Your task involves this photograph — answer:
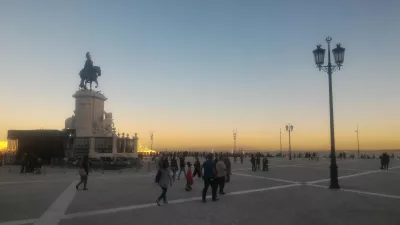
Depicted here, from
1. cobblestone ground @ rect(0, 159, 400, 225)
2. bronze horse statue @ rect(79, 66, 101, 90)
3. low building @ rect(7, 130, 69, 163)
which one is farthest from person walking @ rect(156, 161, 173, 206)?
bronze horse statue @ rect(79, 66, 101, 90)

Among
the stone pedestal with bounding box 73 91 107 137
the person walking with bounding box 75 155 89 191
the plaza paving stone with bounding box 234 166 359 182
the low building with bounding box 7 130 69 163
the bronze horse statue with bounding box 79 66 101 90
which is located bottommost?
the plaza paving stone with bounding box 234 166 359 182

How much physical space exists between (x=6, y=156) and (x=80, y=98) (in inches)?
413

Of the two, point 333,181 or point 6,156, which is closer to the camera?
point 333,181

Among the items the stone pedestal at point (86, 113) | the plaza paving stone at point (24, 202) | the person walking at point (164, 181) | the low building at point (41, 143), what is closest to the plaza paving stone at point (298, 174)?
the person walking at point (164, 181)

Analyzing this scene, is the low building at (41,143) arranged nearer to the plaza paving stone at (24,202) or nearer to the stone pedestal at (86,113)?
the stone pedestal at (86,113)

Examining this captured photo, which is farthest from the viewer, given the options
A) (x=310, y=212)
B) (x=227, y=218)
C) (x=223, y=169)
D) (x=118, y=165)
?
(x=118, y=165)

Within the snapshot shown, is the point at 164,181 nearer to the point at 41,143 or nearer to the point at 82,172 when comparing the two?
the point at 82,172

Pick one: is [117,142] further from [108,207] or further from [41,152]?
[108,207]

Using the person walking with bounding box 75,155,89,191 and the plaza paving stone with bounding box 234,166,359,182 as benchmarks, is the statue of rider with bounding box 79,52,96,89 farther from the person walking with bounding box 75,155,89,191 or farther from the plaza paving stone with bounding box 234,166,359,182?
the person walking with bounding box 75,155,89,191

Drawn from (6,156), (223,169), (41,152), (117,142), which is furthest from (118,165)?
(223,169)

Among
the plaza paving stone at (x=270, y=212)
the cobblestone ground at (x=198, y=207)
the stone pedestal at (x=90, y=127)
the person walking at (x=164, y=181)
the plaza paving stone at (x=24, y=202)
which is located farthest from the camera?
the stone pedestal at (x=90, y=127)

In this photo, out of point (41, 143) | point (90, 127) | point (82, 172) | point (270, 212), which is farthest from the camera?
point (90, 127)

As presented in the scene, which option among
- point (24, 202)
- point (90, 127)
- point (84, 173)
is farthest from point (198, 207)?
point (90, 127)

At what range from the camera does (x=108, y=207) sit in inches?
382
